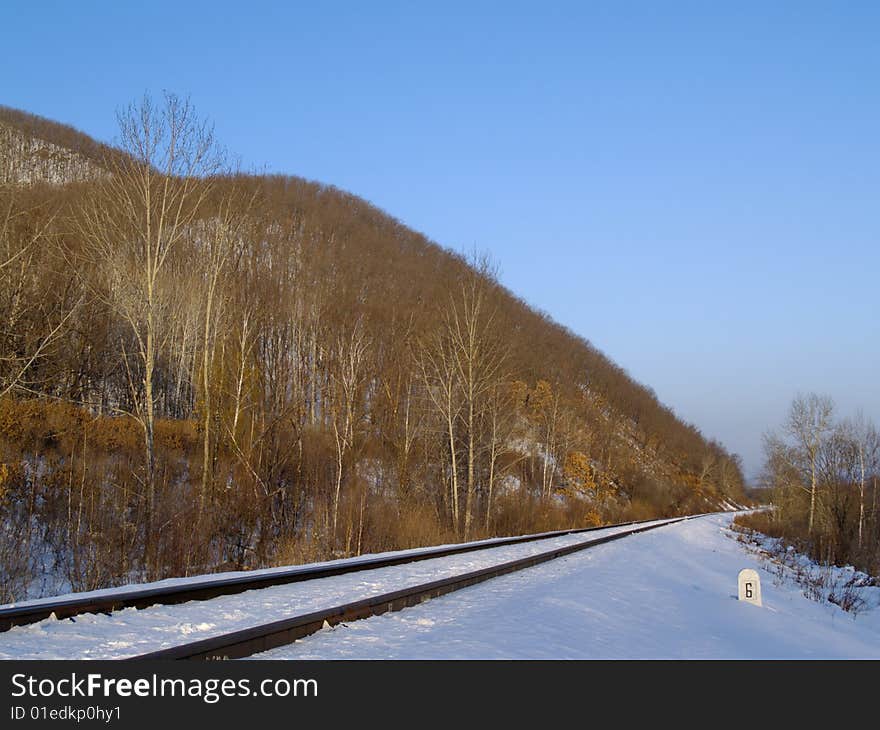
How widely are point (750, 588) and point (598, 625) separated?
4.71 meters

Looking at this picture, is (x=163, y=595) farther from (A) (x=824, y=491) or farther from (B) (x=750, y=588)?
(A) (x=824, y=491)

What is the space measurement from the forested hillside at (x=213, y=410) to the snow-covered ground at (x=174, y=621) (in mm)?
4191

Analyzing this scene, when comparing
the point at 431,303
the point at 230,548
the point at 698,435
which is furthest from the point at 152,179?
the point at 698,435

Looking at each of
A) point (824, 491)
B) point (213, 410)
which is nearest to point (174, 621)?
point (213, 410)

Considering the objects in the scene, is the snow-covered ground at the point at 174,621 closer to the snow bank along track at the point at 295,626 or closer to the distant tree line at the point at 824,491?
the snow bank along track at the point at 295,626

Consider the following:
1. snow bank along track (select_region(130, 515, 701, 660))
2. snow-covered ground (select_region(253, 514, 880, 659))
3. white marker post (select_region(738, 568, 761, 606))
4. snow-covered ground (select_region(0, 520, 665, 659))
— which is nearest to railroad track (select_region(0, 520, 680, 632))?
snow-covered ground (select_region(0, 520, 665, 659))

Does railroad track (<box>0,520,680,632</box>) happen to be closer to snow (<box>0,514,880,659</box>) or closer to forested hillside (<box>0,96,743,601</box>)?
snow (<box>0,514,880,659</box>)

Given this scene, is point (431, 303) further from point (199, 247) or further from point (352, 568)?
point (352, 568)

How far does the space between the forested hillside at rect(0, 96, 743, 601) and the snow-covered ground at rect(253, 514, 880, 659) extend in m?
6.48

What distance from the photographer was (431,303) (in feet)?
235

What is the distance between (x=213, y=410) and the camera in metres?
24.3

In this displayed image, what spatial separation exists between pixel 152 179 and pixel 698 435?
476 ft

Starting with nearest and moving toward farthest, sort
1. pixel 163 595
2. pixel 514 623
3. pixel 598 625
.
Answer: pixel 514 623 < pixel 163 595 < pixel 598 625

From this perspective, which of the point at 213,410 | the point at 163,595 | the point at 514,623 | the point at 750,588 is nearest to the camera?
the point at 514,623
